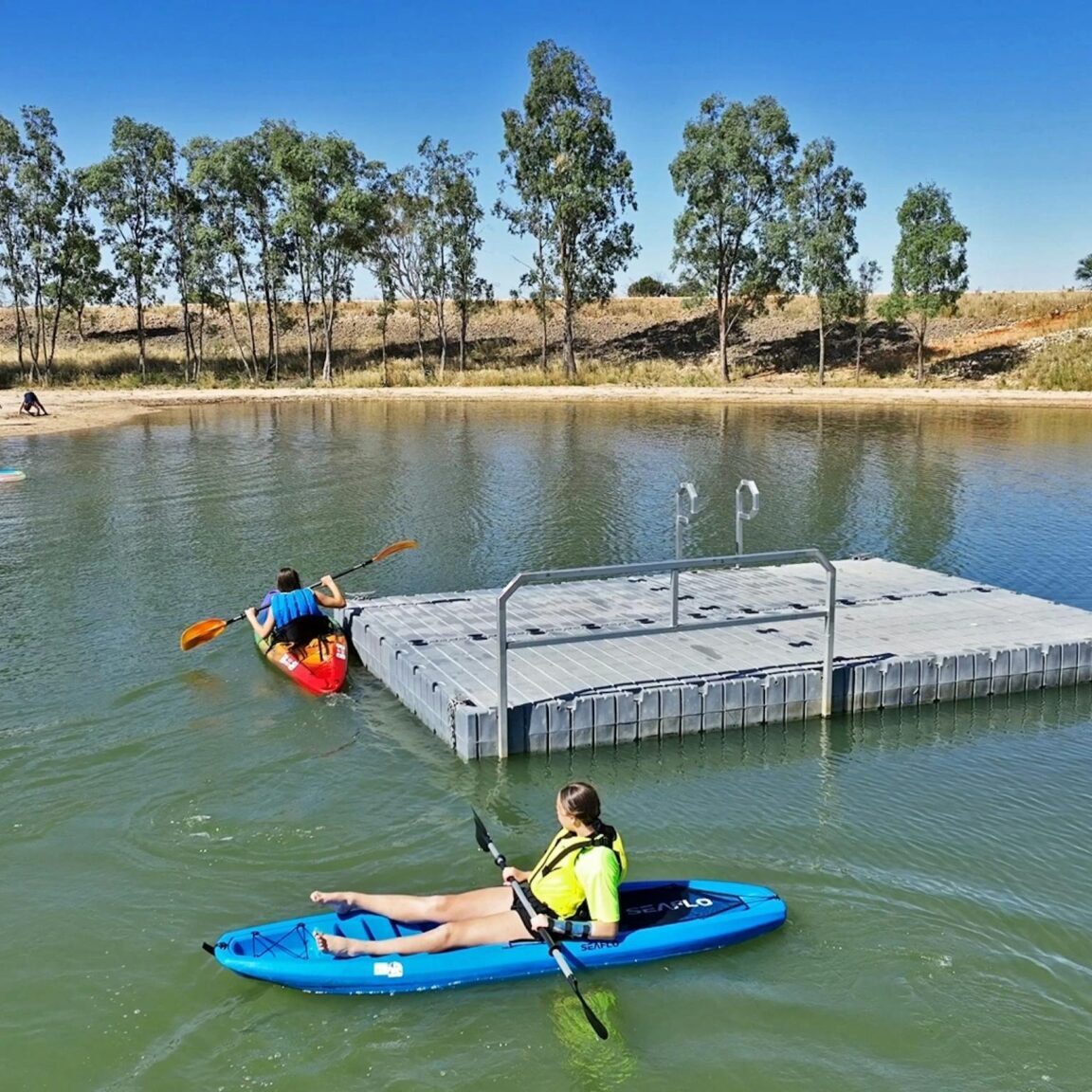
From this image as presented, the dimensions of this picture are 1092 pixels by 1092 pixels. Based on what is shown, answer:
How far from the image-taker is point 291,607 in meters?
11.9

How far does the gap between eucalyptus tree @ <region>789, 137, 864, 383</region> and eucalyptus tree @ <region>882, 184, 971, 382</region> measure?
2.38 meters

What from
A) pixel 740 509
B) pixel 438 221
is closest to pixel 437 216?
pixel 438 221

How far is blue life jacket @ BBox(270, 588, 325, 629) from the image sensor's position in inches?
467

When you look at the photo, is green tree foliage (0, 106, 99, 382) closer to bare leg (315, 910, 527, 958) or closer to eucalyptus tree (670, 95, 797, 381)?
eucalyptus tree (670, 95, 797, 381)

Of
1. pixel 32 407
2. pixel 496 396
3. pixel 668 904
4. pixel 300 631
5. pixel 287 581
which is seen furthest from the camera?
pixel 496 396

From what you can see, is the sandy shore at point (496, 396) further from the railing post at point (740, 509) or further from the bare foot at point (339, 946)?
the bare foot at point (339, 946)

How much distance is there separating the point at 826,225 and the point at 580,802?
4811cm

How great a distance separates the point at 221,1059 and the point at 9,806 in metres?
3.88

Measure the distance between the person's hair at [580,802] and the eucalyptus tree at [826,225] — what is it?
47044 millimetres

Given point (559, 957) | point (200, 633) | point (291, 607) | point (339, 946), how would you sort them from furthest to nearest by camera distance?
1. point (200, 633)
2. point (291, 607)
3. point (339, 946)
4. point (559, 957)

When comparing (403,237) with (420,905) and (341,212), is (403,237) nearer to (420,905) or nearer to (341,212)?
(341,212)

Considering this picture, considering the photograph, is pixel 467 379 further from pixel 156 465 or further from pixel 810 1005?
pixel 810 1005

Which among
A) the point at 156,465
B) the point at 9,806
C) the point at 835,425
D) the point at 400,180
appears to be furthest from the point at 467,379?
the point at 9,806

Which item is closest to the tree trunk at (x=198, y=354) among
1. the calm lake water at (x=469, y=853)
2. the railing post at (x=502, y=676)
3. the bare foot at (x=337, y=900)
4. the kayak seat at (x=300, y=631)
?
the calm lake water at (x=469, y=853)
